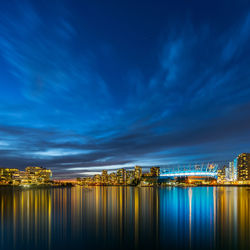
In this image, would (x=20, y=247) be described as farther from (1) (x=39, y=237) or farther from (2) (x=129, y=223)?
(2) (x=129, y=223)

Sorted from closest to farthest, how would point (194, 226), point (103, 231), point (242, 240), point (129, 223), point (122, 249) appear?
point (122, 249)
point (242, 240)
point (103, 231)
point (194, 226)
point (129, 223)

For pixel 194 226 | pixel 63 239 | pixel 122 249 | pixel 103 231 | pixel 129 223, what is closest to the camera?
pixel 122 249

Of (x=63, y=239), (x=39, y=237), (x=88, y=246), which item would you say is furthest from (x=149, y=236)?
(x=39, y=237)

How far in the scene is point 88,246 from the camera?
19.2m

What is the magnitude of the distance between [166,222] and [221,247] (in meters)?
11.2

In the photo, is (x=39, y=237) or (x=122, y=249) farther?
(x=39, y=237)

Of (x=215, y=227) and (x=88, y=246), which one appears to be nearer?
(x=88, y=246)

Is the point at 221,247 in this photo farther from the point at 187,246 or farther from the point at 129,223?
the point at 129,223

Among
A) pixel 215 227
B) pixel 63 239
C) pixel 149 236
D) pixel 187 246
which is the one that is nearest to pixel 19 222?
pixel 63 239

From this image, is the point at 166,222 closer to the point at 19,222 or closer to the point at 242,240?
the point at 242,240

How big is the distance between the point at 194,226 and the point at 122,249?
1161 cm

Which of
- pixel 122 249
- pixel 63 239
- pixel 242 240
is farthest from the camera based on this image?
pixel 63 239

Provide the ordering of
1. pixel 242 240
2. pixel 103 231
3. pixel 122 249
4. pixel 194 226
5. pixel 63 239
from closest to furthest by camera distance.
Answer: pixel 122 249 → pixel 242 240 → pixel 63 239 → pixel 103 231 → pixel 194 226

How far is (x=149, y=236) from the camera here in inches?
868
